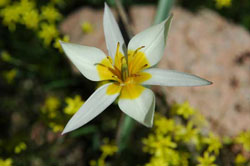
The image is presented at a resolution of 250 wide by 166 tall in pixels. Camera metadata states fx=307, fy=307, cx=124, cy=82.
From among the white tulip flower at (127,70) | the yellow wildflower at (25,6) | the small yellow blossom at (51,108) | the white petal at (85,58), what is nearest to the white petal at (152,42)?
the white tulip flower at (127,70)

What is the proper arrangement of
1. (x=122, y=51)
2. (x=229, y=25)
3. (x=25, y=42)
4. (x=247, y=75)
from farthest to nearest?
1. (x=25, y=42)
2. (x=229, y=25)
3. (x=247, y=75)
4. (x=122, y=51)

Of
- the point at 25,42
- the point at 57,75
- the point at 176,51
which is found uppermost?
the point at 176,51

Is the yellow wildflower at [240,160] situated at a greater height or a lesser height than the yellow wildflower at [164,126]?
lesser

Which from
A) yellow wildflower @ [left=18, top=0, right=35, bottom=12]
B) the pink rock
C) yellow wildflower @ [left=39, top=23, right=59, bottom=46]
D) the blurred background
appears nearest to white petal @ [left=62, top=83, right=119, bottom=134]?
the blurred background

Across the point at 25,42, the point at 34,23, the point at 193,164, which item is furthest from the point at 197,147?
the point at 25,42

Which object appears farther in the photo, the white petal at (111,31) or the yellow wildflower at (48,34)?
the yellow wildflower at (48,34)

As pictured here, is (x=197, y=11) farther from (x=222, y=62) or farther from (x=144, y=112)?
(x=144, y=112)

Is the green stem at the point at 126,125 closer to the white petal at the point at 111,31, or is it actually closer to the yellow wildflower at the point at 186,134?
the yellow wildflower at the point at 186,134
